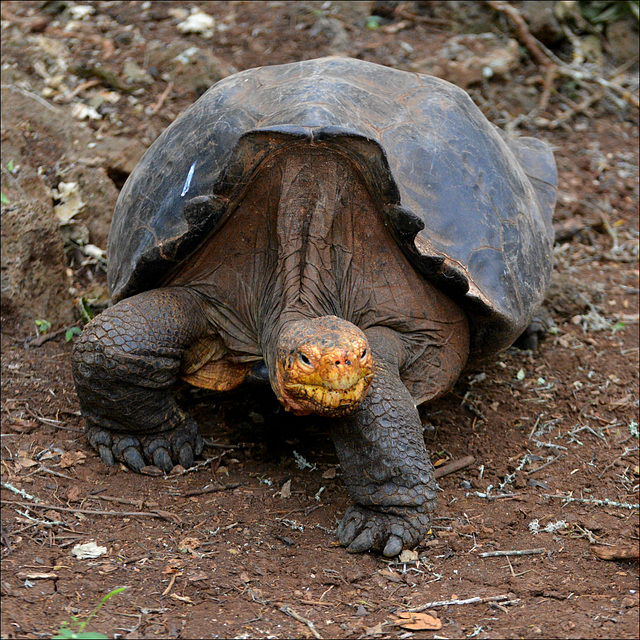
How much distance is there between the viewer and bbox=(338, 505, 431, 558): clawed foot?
3.45 metres

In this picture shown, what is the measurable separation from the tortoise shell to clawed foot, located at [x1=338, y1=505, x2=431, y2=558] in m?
1.01

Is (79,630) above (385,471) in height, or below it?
above

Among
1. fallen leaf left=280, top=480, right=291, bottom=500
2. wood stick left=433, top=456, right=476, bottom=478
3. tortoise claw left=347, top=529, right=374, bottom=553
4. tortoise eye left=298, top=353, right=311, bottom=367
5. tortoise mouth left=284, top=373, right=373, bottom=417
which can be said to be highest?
tortoise eye left=298, top=353, right=311, bottom=367

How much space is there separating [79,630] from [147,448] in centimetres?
158

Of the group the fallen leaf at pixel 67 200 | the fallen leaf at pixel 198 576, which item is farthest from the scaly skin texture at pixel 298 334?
the fallen leaf at pixel 67 200

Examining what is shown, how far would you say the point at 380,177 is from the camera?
3492mm

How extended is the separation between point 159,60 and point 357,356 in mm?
5477

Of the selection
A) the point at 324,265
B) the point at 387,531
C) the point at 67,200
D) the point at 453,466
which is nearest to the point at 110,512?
the point at 387,531

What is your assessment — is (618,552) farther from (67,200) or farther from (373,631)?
(67,200)

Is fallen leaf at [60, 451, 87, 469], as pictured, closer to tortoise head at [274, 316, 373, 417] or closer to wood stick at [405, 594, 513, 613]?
tortoise head at [274, 316, 373, 417]

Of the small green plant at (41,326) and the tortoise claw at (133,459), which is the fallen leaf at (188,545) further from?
the small green plant at (41,326)

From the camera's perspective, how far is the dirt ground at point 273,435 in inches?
117

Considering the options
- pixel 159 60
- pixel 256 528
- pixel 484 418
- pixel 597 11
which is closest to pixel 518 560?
pixel 256 528

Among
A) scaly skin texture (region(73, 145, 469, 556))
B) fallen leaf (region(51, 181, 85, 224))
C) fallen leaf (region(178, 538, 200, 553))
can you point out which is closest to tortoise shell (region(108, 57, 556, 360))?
scaly skin texture (region(73, 145, 469, 556))
